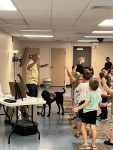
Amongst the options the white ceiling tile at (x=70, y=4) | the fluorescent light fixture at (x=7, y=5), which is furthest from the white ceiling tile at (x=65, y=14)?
the fluorescent light fixture at (x=7, y=5)

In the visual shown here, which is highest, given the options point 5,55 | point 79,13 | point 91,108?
point 79,13

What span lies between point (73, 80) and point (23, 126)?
57.6 inches

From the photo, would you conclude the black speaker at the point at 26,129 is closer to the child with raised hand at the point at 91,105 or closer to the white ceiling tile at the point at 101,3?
the child with raised hand at the point at 91,105

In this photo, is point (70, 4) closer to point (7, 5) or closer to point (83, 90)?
point (7, 5)

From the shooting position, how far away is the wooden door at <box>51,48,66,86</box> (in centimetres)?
1588

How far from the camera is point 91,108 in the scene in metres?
4.81

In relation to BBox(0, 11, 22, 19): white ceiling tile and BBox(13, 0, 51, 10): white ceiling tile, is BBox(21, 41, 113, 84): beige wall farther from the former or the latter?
BBox(13, 0, 51, 10): white ceiling tile

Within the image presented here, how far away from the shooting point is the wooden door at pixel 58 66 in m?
15.9

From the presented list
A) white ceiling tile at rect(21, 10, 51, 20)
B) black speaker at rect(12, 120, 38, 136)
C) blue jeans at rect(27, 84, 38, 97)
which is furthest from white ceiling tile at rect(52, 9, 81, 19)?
black speaker at rect(12, 120, 38, 136)

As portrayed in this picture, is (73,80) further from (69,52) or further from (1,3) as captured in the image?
(69,52)

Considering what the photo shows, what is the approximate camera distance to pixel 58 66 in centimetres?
1590

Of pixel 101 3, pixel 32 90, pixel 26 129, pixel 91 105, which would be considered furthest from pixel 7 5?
pixel 32 90

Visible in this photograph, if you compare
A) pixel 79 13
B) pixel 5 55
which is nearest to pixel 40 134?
pixel 79 13

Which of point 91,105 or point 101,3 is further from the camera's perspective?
point 91,105
